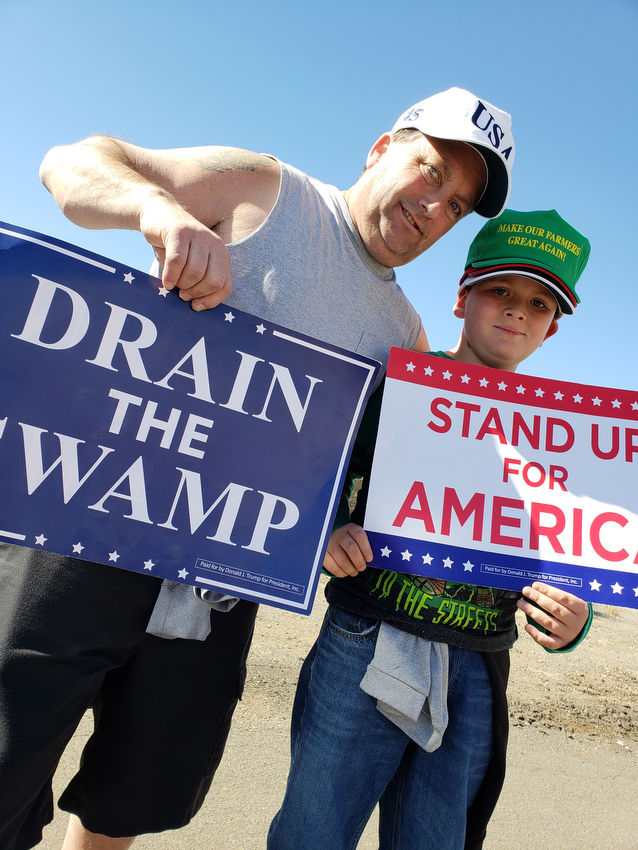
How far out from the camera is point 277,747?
113 inches

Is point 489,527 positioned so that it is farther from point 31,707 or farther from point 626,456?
point 31,707

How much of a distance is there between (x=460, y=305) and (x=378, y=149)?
69 centimetres

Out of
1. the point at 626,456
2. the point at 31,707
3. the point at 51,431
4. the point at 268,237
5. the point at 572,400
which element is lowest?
the point at 31,707

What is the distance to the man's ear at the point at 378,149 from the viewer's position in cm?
204

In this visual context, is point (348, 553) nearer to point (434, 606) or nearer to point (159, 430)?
point (434, 606)

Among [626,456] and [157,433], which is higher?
[626,456]

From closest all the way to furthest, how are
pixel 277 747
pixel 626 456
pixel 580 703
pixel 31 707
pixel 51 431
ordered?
pixel 51 431
pixel 31 707
pixel 626 456
pixel 277 747
pixel 580 703

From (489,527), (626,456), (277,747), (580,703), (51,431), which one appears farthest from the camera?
(580,703)

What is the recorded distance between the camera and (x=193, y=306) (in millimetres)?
1404

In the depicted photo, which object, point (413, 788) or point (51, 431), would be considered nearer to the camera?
point (51, 431)

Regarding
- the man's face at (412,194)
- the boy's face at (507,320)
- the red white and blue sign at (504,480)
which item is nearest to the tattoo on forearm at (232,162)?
the man's face at (412,194)

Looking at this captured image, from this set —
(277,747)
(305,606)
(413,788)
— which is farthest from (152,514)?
(277,747)

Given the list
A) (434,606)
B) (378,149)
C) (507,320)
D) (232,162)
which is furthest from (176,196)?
(434,606)

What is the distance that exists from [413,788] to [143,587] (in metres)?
0.96
